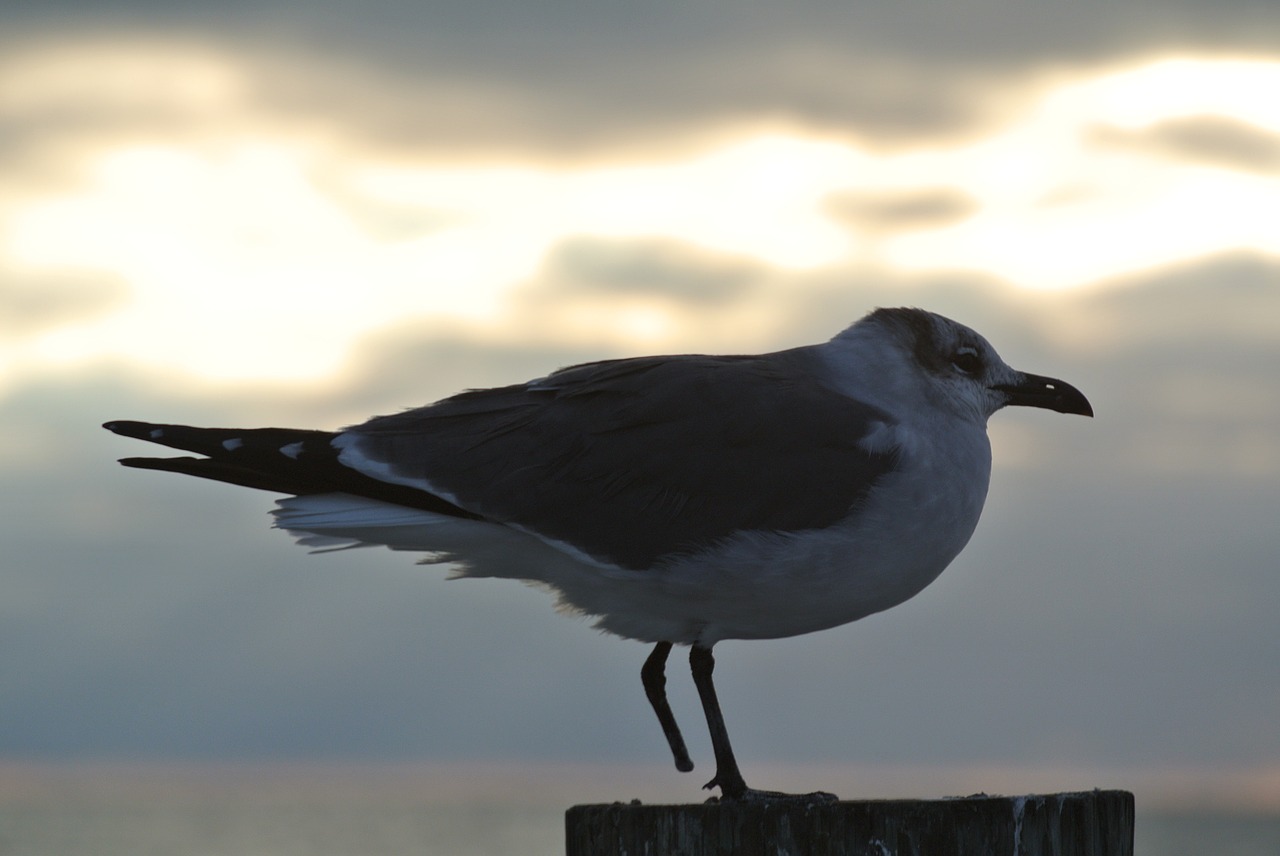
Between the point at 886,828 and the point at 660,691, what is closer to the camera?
the point at 886,828

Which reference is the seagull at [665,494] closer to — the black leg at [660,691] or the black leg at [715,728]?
the black leg at [715,728]

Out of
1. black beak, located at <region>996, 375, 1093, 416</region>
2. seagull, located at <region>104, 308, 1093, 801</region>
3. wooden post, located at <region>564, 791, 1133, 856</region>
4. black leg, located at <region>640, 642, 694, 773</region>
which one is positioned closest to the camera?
wooden post, located at <region>564, 791, 1133, 856</region>

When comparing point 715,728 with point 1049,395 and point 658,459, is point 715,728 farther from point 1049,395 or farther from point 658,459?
point 1049,395

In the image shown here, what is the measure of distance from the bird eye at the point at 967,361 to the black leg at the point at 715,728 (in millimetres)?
2079

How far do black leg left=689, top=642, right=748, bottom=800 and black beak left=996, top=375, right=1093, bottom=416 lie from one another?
7.74 feet

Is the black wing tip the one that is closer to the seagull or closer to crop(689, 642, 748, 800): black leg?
the seagull

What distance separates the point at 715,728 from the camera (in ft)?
20.5

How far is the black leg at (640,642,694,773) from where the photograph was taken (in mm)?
6840

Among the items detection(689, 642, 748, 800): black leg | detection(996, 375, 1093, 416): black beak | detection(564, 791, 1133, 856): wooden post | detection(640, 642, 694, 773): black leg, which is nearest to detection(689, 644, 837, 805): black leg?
detection(689, 642, 748, 800): black leg

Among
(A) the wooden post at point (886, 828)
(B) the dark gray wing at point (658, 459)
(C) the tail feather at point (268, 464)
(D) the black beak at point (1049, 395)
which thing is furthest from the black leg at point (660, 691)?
(D) the black beak at point (1049, 395)

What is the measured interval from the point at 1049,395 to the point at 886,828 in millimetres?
3615

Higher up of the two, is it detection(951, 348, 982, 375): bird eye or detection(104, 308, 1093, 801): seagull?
detection(951, 348, 982, 375): bird eye

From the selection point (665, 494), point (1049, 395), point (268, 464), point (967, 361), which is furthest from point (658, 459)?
point (1049, 395)

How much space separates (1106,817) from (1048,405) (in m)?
3.21
